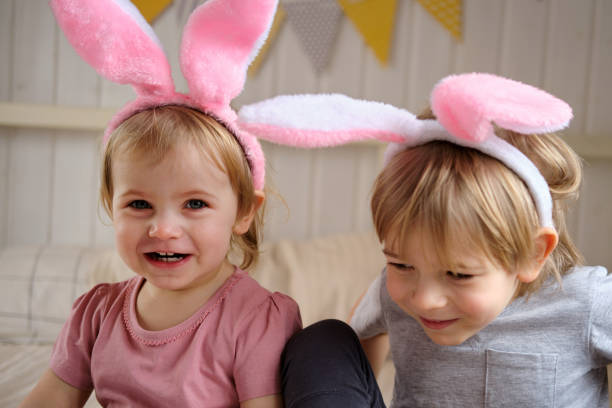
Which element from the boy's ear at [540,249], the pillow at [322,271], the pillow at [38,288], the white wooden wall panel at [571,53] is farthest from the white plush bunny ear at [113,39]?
the white wooden wall panel at [571,53]

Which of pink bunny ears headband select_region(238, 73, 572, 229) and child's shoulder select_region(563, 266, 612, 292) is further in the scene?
child's shoulder select_region(563, 266, 612, 292)

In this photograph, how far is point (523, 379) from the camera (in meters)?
0.96

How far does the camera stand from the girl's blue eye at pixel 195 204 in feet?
2.89

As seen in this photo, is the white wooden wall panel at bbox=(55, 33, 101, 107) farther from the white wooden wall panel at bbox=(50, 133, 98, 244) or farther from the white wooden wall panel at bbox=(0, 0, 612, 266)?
the white wooden wall panel at bbox=(50, 133, 98, 244)

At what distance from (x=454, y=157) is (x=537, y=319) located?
1.11 feet

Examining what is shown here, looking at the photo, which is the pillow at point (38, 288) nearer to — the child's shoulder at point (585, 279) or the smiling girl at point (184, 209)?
the smiling girl at point (184, 209)

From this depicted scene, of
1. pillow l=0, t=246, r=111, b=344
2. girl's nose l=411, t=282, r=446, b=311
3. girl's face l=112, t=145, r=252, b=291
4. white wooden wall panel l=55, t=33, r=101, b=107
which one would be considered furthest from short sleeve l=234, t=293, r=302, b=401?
white wooden wall panel l=55, t=33, r=101, b=107

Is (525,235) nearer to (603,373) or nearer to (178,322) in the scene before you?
(603,373)

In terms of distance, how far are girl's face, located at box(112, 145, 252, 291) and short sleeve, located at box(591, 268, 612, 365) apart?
57 centimetres

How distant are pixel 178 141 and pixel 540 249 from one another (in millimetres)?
517

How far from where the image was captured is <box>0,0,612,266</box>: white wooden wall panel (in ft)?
6.18

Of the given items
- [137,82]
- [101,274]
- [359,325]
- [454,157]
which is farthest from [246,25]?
[101,274]

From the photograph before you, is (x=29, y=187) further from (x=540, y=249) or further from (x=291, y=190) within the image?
(x=540, y=249)

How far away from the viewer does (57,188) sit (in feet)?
6.93
